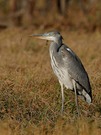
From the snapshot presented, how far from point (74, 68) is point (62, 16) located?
1145 centimetres

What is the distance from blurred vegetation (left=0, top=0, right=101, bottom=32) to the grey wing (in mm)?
10000

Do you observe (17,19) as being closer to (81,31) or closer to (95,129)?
(81,31)

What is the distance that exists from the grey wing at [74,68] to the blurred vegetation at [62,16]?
1000cm

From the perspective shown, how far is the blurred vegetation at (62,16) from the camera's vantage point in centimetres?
1752

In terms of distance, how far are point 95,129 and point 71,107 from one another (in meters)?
1.60

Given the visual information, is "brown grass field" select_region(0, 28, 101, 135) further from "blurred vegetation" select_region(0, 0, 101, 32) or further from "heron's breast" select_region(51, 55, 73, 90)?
"blurred vegetation" select_region(0, 0, 101, 32)

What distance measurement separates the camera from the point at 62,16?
18297mm

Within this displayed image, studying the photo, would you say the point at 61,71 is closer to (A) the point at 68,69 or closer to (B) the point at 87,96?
(A) the point at 68,69

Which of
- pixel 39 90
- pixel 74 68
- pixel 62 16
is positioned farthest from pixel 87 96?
pixel 62 16

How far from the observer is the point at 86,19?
1764cm

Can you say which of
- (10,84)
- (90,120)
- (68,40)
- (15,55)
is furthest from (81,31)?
(90,120)

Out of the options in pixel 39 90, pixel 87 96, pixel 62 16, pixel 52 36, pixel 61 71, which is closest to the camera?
pixel 61 71

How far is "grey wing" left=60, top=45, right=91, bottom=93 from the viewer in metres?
6.96

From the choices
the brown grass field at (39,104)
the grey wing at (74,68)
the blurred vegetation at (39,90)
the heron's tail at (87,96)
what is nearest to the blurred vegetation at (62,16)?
the blurred vegetation at (39,90)
